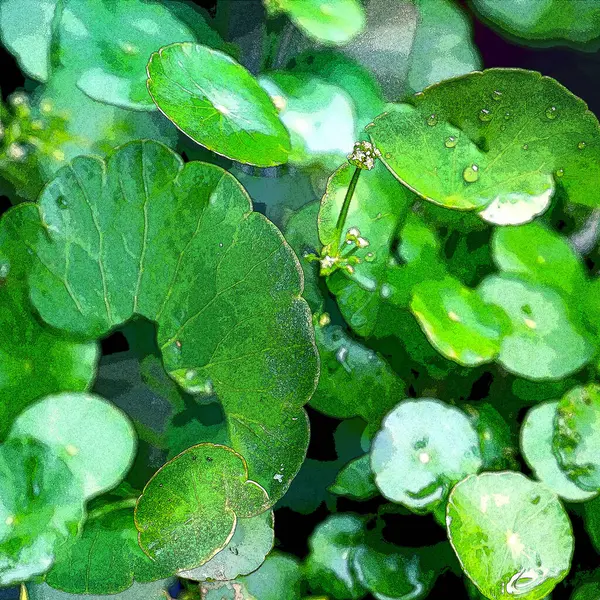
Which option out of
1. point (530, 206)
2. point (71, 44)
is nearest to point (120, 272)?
point (71, 44)

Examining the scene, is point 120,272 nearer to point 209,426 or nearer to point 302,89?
point 209,426

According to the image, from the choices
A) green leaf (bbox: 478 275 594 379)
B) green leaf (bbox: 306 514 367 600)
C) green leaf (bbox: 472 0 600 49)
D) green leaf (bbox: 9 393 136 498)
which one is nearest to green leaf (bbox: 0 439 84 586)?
green leaf (bbox: 9 393 136 498)

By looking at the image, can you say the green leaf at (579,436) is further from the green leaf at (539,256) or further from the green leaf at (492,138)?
the green leaf at (492,138)

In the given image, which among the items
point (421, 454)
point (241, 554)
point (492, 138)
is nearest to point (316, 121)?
point (492, 138)

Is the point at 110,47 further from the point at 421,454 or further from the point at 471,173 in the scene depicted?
the point at 421,454

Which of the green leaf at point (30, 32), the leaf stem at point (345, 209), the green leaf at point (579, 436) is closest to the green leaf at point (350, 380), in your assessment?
the leaf stem at point (345, 209)

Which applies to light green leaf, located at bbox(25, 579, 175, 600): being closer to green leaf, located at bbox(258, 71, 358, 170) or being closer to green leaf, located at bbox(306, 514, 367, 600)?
green leaf, located at bbox(306, 514, 367, 600)
